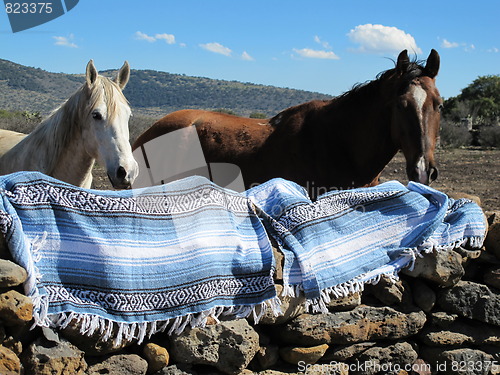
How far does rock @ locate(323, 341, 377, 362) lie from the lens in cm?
281

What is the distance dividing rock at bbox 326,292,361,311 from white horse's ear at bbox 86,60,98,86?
2333 millimetres

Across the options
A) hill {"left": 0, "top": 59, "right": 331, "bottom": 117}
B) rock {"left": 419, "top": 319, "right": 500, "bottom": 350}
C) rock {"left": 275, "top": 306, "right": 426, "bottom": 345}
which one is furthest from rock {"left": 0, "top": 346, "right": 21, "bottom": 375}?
hill {"left": 0, "top": 59, "right": 331, "bottom": 117}

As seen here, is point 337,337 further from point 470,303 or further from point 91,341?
point 91,341

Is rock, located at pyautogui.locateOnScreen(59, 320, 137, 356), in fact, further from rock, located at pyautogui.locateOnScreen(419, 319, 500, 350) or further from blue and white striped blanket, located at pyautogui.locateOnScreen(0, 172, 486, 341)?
rock, located at pyautogui.locateOnScreen(419, 319, 500, 350)

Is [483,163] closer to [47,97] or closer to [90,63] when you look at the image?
[90,63]

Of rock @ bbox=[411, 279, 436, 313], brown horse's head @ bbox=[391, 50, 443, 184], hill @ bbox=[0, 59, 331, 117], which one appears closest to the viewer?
rock @ bbox=[411, 279, 436, 313]

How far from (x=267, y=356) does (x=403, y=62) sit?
2.84 metres

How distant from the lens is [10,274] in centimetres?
198

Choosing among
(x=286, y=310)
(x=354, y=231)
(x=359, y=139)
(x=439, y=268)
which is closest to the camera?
(x=286, y=310)

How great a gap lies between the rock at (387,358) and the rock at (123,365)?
3.97 ft

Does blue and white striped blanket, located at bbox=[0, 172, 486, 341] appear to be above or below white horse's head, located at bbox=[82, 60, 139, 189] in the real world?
below

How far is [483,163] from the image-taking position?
15281 millimetres

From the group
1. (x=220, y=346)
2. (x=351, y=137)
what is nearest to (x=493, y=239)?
(x=351, y=137)

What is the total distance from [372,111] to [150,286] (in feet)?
9.34
